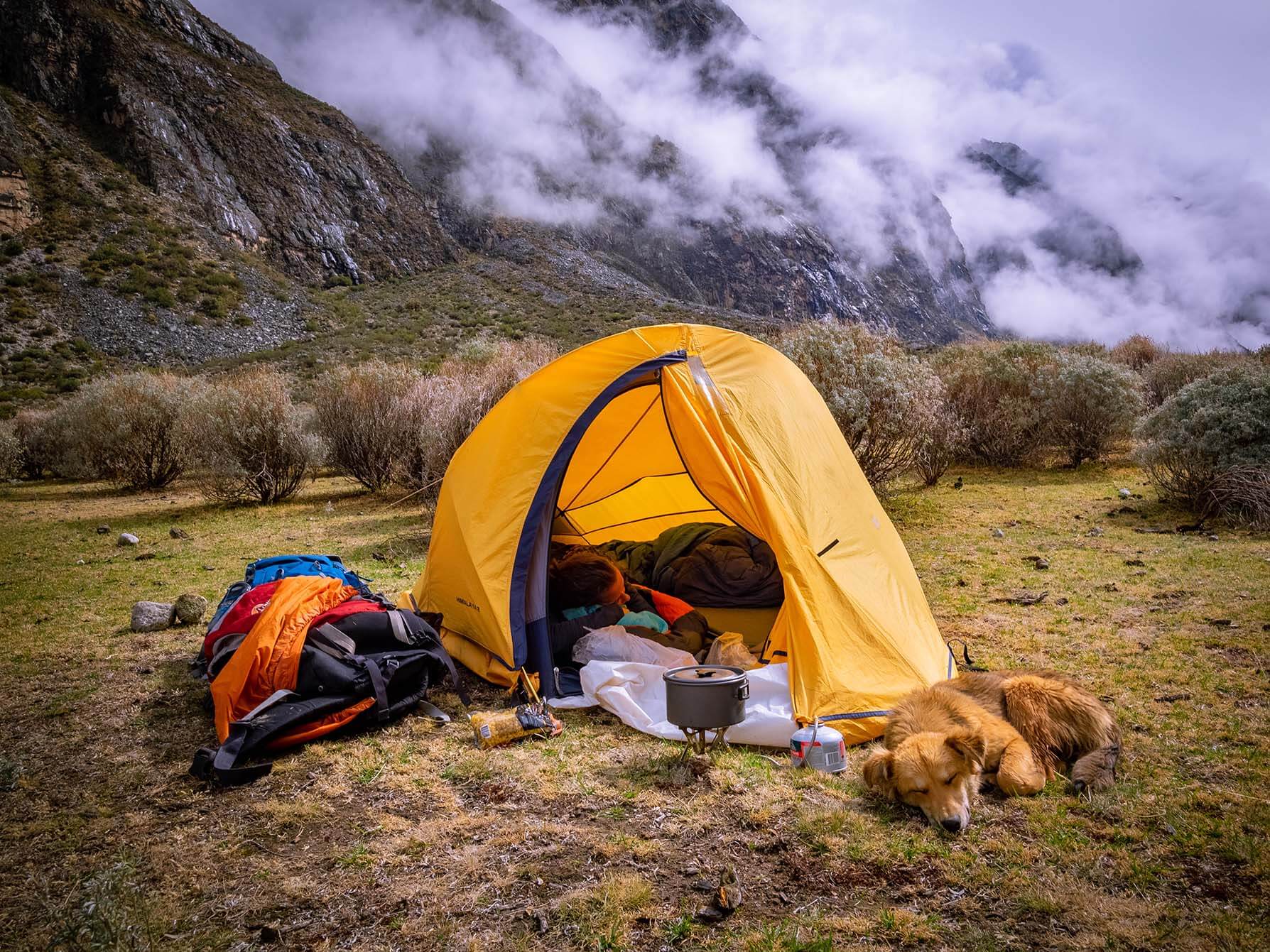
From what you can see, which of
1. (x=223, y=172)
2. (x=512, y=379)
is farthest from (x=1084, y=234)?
(x=512, y=379)

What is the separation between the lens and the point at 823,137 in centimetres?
12162

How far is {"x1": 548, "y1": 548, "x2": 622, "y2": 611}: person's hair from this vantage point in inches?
216

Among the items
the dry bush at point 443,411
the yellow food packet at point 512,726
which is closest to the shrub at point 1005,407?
the dry bush at point 443,411

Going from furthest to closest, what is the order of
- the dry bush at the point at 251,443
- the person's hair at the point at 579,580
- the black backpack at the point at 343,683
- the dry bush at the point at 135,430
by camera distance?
the dry bush at the point at 135,430
the dry bush at the point at 251,443
the person's hair at the point at 579,580
the black backpack at the point at 343,683

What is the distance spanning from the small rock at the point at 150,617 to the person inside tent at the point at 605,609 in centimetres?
369

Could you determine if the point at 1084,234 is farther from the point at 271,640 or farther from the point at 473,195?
the point at 271,640

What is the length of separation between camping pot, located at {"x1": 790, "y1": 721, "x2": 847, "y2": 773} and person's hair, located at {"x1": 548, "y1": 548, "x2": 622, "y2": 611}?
7.42 ft

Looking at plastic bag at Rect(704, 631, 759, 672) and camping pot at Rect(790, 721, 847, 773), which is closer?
camping pot at Rect(790, 721, 847, 773)

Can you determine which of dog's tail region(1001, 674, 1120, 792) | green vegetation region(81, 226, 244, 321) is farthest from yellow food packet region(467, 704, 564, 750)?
green vegetation region(81, 226, 244, 321)

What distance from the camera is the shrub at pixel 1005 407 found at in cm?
1378

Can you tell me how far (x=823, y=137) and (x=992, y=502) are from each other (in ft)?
422

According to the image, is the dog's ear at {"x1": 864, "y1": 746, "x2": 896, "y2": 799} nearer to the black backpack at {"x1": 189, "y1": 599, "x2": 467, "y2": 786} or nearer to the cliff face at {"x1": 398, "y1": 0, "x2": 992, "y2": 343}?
the black backpack at {"x1": 189, "y1": 599, "x2": 467, "y2": 786}

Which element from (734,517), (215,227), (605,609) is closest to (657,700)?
(605,609)

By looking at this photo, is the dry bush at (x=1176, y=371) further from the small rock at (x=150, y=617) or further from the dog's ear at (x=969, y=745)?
the small rock at (x=150, y=617)
